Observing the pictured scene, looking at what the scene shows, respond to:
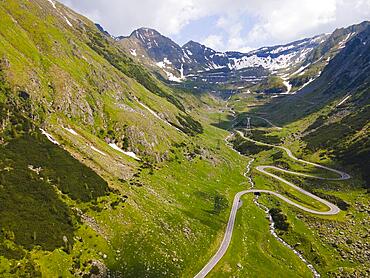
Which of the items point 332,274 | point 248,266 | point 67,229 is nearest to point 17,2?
point 67,229

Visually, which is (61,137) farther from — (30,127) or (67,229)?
(67,229)

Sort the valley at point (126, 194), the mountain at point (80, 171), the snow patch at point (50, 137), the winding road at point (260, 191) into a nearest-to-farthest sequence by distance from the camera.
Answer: the mountain at point (80, 171), the valley at point (126, 194), the winding road at point (260, 191), the snow patch at point (50, 137)

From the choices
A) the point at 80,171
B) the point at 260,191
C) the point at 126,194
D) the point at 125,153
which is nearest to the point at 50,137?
the point at 80,171

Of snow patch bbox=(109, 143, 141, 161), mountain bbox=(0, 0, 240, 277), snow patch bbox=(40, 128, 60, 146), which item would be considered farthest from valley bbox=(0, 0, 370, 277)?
snow patch bbox=(109, 143, 141, 161)

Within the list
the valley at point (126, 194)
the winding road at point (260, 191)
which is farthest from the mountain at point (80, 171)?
the winding road at point (260, 191)

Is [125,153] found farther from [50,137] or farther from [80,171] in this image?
[80,171]

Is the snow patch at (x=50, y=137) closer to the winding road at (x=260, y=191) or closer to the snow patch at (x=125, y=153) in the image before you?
the snow patch at (x=125, y=153)

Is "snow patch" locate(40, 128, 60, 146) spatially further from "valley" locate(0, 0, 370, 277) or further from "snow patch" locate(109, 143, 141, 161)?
"snow patch" locate(109, 143, 141, 161)

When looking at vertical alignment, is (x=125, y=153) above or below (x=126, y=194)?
above

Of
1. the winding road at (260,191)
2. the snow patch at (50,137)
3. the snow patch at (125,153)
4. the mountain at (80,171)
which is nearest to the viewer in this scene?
the mountain at (80,171)

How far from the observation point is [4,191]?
73.9 metres

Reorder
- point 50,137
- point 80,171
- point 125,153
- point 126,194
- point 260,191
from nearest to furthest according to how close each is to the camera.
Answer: point 80,171, point 126,194, point 50,137, point 125,153, point 260,191

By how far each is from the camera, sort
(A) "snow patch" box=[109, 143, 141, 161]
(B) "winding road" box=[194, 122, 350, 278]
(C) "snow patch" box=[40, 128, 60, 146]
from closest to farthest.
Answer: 1. (B) "winding road" box=[194, 122, 350, 278]
2. (C) "snow patch" box=[40, 128, 60, 146]
3. (A) "snow patch" box=[109, 143, 141, 161]

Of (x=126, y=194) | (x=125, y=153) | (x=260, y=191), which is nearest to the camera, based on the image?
(x=126, y=194)
